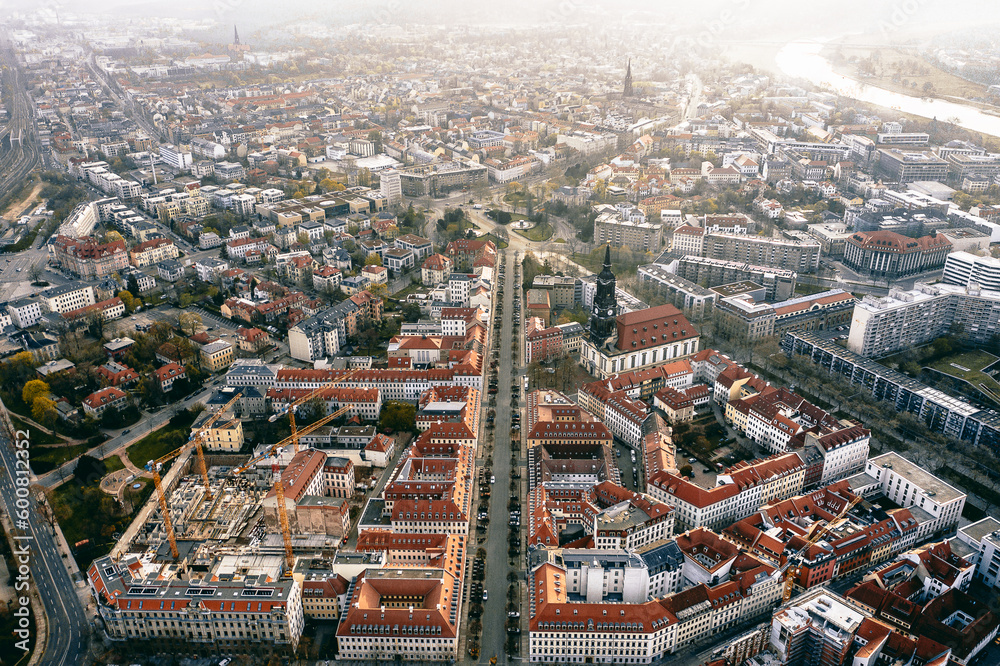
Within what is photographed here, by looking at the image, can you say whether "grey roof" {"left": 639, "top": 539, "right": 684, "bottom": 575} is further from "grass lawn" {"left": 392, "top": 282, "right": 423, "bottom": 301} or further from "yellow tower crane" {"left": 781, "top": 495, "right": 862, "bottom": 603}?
"grass lawn" {"left": 392, "top": 282, "right": 423, "bottom": 301}

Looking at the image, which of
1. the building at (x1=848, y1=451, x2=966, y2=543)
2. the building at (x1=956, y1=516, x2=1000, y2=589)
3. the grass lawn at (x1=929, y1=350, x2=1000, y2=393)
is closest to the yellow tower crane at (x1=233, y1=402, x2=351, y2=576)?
the building at (x1=848, y1=451, x2=966, y2=543)

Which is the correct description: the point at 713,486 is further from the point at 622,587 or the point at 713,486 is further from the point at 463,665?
the point at 463,665

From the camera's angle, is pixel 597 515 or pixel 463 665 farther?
pixel 597 515

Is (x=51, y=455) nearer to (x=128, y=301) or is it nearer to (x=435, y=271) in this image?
(x=128, y=301)

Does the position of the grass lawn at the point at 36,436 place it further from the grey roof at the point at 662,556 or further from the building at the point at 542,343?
the grey roof at the point at 662,556

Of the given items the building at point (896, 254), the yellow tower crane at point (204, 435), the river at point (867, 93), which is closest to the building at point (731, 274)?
the building at point (896, 254)

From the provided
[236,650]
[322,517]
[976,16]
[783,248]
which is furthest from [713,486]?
[976,16]
